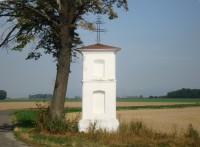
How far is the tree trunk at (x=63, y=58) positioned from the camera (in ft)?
65.7

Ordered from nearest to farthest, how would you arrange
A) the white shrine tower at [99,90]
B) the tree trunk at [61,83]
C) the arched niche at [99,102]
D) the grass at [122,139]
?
the grass at [122,139] < the white shrine tower at [99,90] < the arched niche at [99,102] < the tree trunk at [61,83]

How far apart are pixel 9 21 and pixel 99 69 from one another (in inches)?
224

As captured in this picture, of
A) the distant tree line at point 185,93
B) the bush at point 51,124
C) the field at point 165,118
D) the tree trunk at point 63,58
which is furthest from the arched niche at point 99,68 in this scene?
the distant tree line at point 185,93

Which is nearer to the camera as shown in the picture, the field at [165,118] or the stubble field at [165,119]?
the stubble field at [165,119]

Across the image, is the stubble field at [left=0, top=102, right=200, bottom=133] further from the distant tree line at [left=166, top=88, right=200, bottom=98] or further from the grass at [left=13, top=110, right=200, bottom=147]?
the distant tree line at [left=166, top=88, right=200, bottom=98]

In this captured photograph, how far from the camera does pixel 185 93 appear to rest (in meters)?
170

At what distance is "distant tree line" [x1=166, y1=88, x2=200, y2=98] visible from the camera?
167m

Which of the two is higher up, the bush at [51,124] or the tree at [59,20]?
the tree at [59,20]

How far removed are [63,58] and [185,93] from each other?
155 m

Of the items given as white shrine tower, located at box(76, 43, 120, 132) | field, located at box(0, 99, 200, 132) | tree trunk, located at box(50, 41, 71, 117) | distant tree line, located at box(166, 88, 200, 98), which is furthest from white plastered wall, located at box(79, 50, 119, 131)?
distant tree line, located at box(166, 88, 200, 98)

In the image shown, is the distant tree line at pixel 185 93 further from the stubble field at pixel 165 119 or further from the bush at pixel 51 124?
the bush at pixel 51 124

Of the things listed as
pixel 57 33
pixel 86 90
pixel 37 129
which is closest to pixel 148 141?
pixel 86 90

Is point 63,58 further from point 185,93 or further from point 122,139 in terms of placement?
point 185,93

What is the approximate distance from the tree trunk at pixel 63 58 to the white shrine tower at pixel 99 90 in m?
0.97
